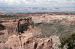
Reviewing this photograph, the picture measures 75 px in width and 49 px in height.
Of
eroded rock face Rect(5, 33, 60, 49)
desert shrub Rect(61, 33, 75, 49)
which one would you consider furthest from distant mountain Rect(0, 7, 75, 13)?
desert shrub Rect(61, 33, 75, 49)

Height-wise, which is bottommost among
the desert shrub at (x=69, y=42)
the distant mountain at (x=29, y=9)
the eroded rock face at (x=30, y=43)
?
the distant mountain at (x=29, y=9)

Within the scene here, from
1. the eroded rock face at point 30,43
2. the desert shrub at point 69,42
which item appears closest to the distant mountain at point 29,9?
the eroded rock face at point 30,43

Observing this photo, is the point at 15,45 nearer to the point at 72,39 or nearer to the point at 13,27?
the point at 72,39

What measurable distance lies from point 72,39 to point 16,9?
14377 cm

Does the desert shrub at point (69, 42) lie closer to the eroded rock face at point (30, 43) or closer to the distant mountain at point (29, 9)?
the eroded rock face at point (30, 43)

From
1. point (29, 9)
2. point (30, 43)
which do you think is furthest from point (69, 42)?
point (29, 9)

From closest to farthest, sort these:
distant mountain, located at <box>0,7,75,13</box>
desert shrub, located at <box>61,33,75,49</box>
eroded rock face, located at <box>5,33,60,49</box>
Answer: desert shrub, located at <box>61,33,75,49</box> → eroded rock face, located at <box>5,33,60,49</box> → distant mountain, located at <box>0,7,75,13</box>

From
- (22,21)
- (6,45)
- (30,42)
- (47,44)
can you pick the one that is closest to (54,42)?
(47,44)

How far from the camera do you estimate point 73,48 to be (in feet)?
82.5

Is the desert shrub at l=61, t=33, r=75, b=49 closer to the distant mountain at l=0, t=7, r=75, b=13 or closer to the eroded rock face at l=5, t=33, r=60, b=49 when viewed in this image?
the eroded rock face at l=5, t=33, r=60, b=49

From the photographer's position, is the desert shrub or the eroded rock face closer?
the desert shrub

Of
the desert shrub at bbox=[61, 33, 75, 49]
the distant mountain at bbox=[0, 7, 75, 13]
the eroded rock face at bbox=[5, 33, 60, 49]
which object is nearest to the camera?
the desert shrub at bbox=[61, 33, 75, 49]

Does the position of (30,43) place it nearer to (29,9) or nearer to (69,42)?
(69,42)

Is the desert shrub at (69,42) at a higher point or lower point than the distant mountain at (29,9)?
higher
